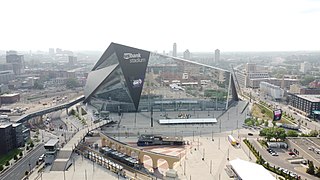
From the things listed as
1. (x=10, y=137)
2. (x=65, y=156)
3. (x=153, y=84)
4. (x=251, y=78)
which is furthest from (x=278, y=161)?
(x=251, y=78)

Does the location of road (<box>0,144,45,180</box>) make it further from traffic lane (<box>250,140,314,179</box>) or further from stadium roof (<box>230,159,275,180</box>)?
traffic lane (<box>250,140,314,179</box>)

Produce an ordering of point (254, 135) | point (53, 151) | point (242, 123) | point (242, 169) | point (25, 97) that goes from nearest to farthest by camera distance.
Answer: point (242, 169)
point (53, 151)
point (254, 135)
point (242, 123)
point (25, 97)

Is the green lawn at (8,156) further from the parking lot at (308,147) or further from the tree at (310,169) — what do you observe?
the parking lot at (308,147)

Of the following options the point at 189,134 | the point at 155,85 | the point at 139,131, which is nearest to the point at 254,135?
the point at 189,134

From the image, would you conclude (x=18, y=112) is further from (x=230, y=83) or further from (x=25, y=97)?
(x=230, y=83)

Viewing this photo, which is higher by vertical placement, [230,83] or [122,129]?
[230,83]

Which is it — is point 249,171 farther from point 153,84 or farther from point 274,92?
point 274,92
